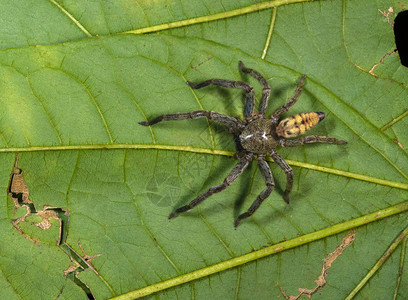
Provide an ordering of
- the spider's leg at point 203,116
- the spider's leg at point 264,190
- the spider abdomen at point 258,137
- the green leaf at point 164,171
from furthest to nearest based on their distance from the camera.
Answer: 1. the spider abdomen at point 258,137
2. the spider's leg at point 264,190
3. the spider's leg at point 203,116
4. the green leaf at point 164,171

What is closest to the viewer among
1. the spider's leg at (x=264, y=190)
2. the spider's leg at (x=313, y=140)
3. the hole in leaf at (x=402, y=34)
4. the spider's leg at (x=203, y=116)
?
the spider's leg at (x=203, y=116)

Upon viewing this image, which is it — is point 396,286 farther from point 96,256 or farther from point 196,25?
point 196,25

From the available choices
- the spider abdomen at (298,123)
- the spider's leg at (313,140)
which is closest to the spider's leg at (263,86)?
the spider abdomen at (298,123)

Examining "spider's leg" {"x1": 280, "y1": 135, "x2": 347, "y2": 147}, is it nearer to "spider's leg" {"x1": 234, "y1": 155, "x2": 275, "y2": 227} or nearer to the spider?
the spider

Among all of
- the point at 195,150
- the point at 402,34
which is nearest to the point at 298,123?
the point at 195,150

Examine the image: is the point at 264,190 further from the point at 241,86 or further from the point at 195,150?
the point at 241,86

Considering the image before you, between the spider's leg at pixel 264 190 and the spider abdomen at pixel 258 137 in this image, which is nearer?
the spider's leg at pixel 264 190

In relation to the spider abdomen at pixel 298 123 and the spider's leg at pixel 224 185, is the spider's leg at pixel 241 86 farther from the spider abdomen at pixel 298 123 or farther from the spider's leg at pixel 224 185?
the spider's leg at pixel 224 185

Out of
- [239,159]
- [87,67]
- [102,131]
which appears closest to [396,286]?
[239,159]
